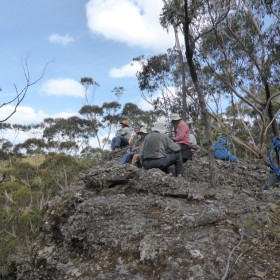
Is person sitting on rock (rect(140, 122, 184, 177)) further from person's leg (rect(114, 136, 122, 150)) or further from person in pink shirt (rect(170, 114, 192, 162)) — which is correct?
person's leg (rect(114, 136, 122, 150))

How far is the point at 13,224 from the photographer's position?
60.6 feet

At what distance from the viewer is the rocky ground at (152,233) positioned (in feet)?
12.5

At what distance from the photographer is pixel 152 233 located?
14.6 feet

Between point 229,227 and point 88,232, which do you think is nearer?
point 229,227

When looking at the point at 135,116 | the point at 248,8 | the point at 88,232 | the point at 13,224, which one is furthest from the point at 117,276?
the point at 135,116

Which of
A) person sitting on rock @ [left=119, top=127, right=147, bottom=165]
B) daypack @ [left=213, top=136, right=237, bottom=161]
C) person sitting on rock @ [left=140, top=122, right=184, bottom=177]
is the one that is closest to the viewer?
person sitting on rock @ [left=140, top=122, right=184, bottom=177]

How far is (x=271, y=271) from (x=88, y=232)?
2229 millimetres

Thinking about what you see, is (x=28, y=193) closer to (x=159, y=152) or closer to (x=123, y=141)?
(x=123, y=141)

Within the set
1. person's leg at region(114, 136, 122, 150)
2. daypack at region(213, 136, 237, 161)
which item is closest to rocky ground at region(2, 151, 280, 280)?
daypack at region(213, 136, 237, 161)

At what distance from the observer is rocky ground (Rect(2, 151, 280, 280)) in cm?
382

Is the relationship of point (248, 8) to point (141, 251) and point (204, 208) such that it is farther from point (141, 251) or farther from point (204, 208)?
point (141, 251)

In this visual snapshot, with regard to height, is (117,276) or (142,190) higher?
(142,190)

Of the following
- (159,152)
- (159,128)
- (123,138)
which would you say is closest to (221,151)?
(123,138)

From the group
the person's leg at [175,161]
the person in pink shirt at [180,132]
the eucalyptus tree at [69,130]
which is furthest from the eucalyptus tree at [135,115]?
the person's leg at [175,161]
